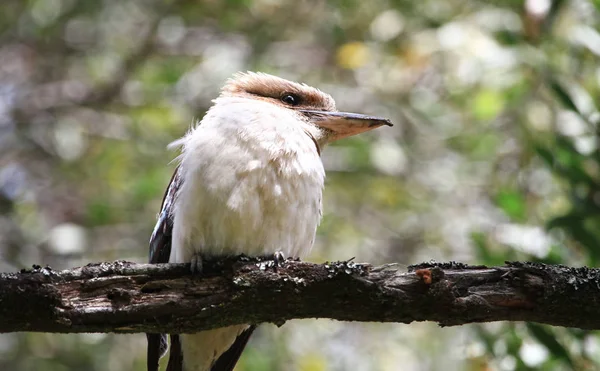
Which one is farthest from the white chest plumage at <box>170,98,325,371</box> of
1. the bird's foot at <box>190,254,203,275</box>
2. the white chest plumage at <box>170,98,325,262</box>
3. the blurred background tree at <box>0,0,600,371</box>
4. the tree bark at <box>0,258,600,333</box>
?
the blurred background tree at <box>0,0,600,371</box>

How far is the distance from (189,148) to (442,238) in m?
4.17

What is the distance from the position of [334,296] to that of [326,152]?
503 cm

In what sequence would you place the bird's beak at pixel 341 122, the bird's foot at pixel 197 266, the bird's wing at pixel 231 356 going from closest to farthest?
the bird's foot at pixel 197 266, the bird's wing at pixel 231 356, the bird's beak at pixel 341 122

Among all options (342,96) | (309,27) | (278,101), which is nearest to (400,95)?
(342,96)

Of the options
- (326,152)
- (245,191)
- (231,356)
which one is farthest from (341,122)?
(326,152)

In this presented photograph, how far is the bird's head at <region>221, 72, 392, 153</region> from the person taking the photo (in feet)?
15.8

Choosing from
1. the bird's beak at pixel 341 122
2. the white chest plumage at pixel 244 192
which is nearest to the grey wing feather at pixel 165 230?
the white chest plumage at pixel 244 192

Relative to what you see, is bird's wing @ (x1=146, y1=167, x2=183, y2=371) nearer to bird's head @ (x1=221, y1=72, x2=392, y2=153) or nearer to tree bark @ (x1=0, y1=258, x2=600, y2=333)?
bird's head @ (x1=221, y1=72, x2=392, y2=153)

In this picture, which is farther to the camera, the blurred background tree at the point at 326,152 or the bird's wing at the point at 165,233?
the blurred background tree at the point at 326,152

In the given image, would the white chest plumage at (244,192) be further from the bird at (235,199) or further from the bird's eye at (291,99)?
the bird's eye at (291,99)

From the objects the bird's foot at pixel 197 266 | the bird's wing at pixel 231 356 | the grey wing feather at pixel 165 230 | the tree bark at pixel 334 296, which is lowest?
the bird's wing at pixel 231 356

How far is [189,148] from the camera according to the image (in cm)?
426

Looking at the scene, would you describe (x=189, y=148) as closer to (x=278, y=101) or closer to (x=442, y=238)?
(x=278, y=101)

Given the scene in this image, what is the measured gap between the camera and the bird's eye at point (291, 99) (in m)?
4.97
